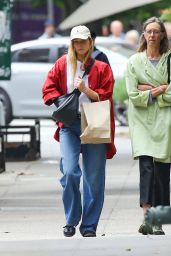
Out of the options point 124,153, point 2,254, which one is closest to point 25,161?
point 124,153

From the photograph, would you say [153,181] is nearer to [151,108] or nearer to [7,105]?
[151,108]

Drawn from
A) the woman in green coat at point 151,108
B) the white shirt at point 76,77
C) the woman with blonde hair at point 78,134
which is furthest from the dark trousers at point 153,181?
the white shirt at point 76,77

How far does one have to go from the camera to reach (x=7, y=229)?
1064 cm

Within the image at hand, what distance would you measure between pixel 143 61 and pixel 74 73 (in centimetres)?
73

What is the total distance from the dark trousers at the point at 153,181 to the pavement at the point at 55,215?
0.91 feet

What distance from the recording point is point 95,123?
9.75 metres

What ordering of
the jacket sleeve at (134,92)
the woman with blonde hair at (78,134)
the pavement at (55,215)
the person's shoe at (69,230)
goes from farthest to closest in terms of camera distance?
1. the jacket sleeve at (134,92)
2. the person's shoe at (69,230)
3. the woman with blonde hair at (78,134)
4. the pavement at (55,215)

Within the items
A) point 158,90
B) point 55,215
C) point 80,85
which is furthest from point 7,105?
point 80,85

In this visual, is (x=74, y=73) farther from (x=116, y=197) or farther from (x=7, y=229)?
(x=116, y=197)

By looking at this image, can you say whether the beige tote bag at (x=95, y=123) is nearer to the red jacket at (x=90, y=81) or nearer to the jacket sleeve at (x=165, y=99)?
the red jacket at (x=90, y=81)

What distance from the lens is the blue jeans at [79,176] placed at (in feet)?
32.0

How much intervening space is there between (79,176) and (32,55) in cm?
1377

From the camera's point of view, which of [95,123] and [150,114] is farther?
[150,114]

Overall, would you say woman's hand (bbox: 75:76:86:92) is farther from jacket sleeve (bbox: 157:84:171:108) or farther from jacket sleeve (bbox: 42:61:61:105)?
jacket sleeve (bbox: 157:84:171:108)
